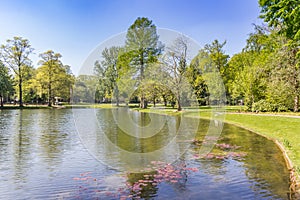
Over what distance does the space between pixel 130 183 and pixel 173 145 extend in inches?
304

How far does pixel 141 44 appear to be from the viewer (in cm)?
5553

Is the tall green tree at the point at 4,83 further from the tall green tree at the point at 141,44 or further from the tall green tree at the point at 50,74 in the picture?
the tall green tree at the point at 141,44

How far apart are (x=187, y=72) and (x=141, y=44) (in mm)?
14534

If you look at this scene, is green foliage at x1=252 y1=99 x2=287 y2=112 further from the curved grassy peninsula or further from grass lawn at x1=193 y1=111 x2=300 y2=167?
grass lawn at x1=193 y1=111 x2=300 y2=167

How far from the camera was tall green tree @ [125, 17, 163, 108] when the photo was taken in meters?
55.0

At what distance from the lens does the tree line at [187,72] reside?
32.3 metres

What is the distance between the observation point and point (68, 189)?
8.89 meters

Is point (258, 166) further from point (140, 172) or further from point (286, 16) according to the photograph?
point (286, 16)

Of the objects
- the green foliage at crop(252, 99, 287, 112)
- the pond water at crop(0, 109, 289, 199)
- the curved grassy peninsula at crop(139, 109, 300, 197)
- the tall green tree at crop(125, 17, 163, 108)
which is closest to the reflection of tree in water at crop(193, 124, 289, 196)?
the pond water at crop(0, 109, 289, 199)

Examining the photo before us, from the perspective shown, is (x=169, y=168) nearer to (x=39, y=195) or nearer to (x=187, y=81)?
(x=39, y=195)

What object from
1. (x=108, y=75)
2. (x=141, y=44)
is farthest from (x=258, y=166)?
(x=108, y=75)

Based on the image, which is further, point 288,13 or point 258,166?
point 288,13

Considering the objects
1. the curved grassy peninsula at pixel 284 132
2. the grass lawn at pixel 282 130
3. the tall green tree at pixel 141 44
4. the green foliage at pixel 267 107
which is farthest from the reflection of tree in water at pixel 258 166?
the tall green tree at pixel 141 44

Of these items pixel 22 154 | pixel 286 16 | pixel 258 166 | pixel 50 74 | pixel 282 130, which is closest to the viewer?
pixel 258 166
